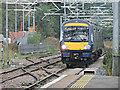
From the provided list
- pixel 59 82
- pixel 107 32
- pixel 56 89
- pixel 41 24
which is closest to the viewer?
pixel 56 89

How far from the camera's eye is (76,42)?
1900 cm

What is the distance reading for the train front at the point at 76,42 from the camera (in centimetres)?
1892

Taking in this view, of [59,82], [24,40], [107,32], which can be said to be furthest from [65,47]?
[107,32]

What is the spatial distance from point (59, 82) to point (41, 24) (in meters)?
37.6

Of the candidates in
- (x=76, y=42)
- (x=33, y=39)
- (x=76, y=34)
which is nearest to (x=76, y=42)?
(x=76, y=42)

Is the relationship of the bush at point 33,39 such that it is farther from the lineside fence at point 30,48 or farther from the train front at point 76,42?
the train front at point 76,42

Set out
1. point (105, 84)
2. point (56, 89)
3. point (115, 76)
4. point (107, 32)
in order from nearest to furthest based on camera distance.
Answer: point (56, 89) → point (105, 84) → point (115, 76) → point (107, 32)

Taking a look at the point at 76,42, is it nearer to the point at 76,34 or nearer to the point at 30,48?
the point at 76,34

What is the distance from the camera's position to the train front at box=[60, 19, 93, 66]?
→ 745 inches

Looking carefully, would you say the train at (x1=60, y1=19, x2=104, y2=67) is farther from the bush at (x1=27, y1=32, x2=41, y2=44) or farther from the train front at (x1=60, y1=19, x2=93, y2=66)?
the bush at (x1=27, y1=32, x2=41, y2=44)

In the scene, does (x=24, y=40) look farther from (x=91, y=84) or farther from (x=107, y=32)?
(x=107, y=32)

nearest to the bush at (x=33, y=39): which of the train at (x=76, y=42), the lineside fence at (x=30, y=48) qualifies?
the lineside fence at (x=30, y=48)

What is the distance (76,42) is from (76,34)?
551 mm

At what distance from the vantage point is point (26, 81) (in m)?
13.1
